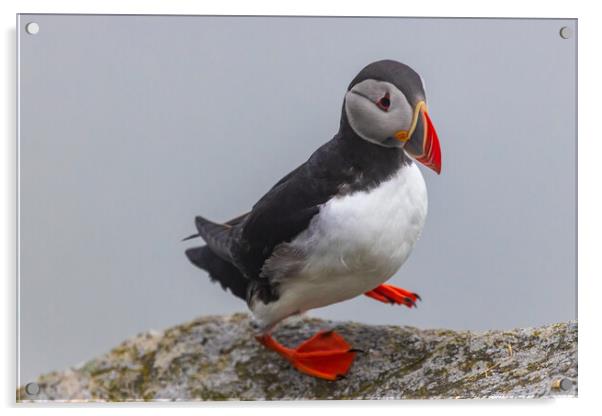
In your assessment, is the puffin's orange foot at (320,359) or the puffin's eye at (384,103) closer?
the puffin's eye at (384,103)

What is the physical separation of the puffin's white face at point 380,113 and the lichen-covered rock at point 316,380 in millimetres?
622

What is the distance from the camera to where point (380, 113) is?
78.7 inches

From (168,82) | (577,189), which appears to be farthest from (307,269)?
(577,189)

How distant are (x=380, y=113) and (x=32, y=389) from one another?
1204mm

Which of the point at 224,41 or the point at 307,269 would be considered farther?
the point at 224,41

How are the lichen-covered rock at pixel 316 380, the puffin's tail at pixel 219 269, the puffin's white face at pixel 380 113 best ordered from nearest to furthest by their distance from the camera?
the puffin's white face at pixel 380 113 → the lichen-covered rock at pixel 316 380 → the puffin's tail at pixel 219 269

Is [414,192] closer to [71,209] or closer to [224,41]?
[224,41]

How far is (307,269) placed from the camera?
2.10 m

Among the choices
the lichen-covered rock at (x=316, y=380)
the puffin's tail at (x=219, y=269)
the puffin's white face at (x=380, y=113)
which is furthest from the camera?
the puffin's tail at (x=219, y=269)

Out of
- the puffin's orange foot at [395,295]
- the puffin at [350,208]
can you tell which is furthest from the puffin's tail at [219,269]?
the puffin's orange foot at [395,295]

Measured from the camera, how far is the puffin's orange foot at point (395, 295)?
2.38 metres

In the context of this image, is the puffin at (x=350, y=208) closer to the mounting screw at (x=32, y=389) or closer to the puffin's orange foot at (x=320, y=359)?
the puffin's orange foot at (x=320, y=359)

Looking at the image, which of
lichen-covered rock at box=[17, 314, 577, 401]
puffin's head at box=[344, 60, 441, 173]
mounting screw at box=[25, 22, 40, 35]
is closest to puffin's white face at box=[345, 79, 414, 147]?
puffin's head at box=[344, 60, 441, 173]

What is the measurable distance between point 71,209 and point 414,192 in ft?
3.07
